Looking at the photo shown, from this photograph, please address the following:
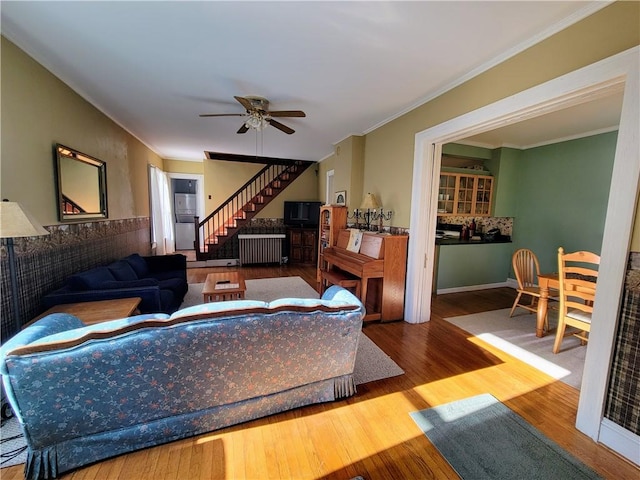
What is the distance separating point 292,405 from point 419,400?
3.17ft

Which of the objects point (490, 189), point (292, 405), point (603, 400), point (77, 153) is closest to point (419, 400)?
point (292, 405)

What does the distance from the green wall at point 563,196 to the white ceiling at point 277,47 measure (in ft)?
2.40

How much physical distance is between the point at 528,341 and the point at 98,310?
13.8 feet

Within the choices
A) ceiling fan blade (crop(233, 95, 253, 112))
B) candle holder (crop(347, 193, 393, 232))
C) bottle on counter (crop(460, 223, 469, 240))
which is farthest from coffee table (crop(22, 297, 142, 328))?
bottle on counter (crop(460, 223, 469, 240))

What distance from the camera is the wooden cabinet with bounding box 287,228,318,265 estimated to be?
6730 mm

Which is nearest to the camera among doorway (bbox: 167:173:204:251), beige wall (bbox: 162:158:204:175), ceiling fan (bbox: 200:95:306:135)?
ceiling fan (bbox: 200:95:306:135)

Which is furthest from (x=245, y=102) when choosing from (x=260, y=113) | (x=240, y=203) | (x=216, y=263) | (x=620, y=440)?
(x=216, y=263)

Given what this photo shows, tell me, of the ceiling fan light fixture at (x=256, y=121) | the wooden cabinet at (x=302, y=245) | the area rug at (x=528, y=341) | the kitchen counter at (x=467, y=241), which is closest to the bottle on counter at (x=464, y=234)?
the kitchen counter at (x=467, y=241)

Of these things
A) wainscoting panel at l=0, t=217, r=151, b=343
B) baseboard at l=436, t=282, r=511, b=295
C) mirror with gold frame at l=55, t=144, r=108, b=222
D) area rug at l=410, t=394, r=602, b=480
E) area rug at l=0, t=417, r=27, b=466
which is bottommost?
area rug at l=0, t=417, r=27, b=466

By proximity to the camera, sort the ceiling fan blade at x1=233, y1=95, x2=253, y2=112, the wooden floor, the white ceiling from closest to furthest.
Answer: the wooden floor
the white ceiling
the ceiling fan blade at x1=233, y1=95, x2=253, y2=112

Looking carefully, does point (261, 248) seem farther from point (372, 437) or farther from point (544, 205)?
point (544, 205)

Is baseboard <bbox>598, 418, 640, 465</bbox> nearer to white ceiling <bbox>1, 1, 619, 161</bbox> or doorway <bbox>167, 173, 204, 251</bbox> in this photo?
white ceiling <bbox>1, 1, 619, 161</bbox>

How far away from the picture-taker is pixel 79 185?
2854mm

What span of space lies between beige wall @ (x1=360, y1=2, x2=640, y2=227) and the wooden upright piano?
16.1 inches
